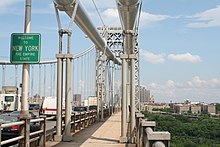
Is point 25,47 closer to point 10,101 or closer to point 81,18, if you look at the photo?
point 81,18

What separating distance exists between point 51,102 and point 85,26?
19136 mm

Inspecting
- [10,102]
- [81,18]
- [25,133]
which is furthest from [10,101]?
[25,133]

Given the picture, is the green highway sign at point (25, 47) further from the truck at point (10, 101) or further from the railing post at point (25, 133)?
the truck at point (10, 101)

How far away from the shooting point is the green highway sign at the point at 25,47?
29.2ft

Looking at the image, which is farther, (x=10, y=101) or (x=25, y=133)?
(x=10, y=101)

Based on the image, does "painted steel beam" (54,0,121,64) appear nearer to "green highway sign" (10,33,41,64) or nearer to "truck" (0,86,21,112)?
"green highway sign" (10,33,41,64)

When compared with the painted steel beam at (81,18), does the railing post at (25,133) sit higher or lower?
lower

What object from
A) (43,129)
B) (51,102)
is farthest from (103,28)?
(43,129)

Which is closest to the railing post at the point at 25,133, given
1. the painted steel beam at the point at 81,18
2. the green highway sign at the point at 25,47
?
the green highway sign at the point at 25,47

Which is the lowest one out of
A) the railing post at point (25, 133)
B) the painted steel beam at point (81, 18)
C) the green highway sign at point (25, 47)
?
the railing post at point (25, 133)

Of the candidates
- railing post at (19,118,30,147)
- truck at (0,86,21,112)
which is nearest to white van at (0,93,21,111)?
truck at (0,86,21,112)

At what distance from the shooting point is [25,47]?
8.96 meters

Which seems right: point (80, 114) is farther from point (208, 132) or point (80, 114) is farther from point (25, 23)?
point (208, 132)

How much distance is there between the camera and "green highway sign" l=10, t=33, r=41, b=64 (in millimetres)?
8898
